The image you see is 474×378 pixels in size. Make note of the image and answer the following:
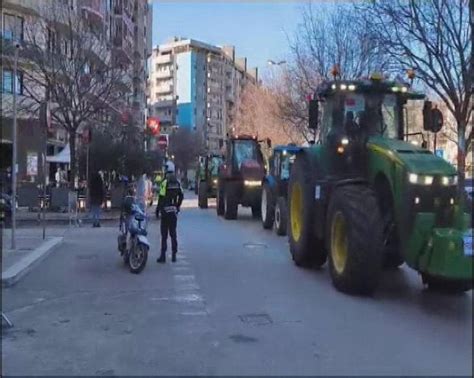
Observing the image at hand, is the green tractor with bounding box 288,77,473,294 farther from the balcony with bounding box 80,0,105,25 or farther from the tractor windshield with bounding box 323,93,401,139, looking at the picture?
the balcony with bounding box 80,0,105,25

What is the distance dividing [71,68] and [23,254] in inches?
683

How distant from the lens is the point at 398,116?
477 inches

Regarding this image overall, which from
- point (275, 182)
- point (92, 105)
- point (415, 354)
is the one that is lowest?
point (415, 354)

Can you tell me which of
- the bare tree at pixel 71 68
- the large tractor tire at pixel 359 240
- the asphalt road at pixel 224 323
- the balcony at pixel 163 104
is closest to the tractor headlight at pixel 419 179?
the large tractor tire at pixel 359 240

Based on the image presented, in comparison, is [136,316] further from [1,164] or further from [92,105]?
[1,164]

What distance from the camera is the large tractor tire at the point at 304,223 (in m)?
12.2

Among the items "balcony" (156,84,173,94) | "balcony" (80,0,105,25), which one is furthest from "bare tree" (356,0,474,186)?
"balcony" (156,84,173,94)

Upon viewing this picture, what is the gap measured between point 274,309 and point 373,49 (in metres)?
19.1

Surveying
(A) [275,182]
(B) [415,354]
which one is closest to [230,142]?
(A) [275,182]

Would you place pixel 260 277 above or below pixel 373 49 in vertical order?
below

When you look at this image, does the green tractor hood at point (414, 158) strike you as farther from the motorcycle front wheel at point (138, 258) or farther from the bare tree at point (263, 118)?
the bare tree at point (263, 118)

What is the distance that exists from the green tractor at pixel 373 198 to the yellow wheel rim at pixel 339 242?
0.6 inches

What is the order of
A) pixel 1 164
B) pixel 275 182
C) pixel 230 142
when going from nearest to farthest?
pixel 275 182
pixel 230 142
pixel 1 164

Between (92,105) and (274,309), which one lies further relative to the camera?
Result: (92,105)
